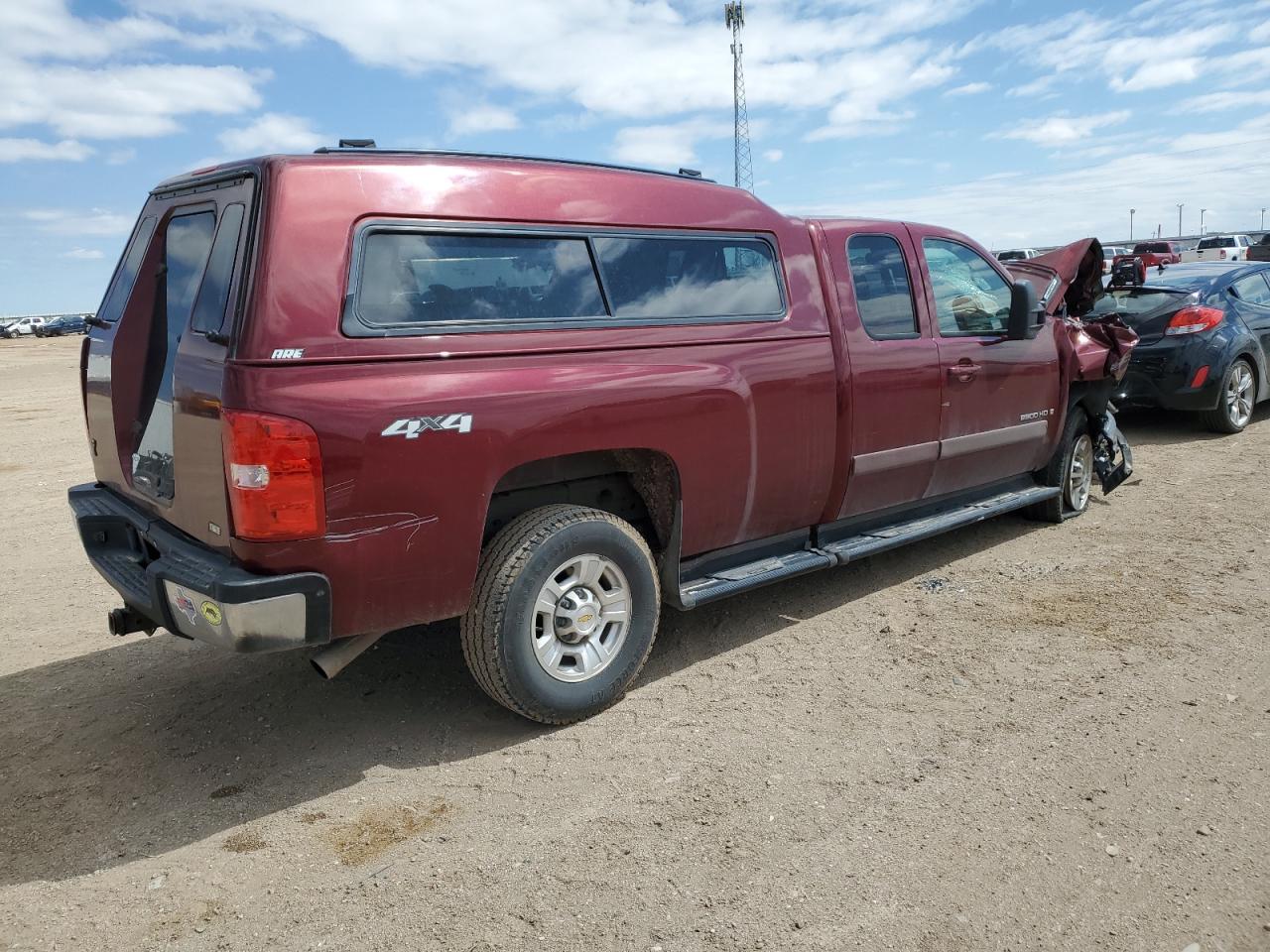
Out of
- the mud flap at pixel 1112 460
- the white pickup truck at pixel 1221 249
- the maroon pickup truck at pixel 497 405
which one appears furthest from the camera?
the white pickup truck at pixel 1221 249

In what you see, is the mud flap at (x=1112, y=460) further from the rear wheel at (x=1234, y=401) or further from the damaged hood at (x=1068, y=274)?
the rear wheel at (x=1234, y=401)

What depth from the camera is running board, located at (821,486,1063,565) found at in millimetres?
4969

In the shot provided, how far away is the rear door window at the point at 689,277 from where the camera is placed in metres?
4.01

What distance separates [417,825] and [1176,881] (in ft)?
7.61

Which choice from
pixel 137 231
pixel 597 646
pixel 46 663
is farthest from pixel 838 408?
pixel 46 663

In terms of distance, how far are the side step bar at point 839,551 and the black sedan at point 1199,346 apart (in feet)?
12.8

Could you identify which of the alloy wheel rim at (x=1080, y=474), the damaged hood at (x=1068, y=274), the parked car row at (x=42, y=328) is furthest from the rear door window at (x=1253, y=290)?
the parked car row at (x=42, y=328)

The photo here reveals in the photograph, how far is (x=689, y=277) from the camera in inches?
168

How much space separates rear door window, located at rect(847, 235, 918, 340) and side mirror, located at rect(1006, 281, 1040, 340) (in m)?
0.78

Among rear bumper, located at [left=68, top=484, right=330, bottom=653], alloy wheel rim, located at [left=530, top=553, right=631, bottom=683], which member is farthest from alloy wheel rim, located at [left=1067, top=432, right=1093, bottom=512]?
rear bumper, located at [left=68, top=484, right=330, bottom=653]

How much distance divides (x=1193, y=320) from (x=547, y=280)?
7797 millimetres

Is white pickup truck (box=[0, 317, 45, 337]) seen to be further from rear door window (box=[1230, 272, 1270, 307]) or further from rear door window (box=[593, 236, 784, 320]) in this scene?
rear door window (box=[593, 236, 784, 320])

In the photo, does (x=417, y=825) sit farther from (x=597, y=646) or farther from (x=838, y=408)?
(x=838, y=408)

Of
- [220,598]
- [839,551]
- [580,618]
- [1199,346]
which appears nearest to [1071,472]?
[839,551]
